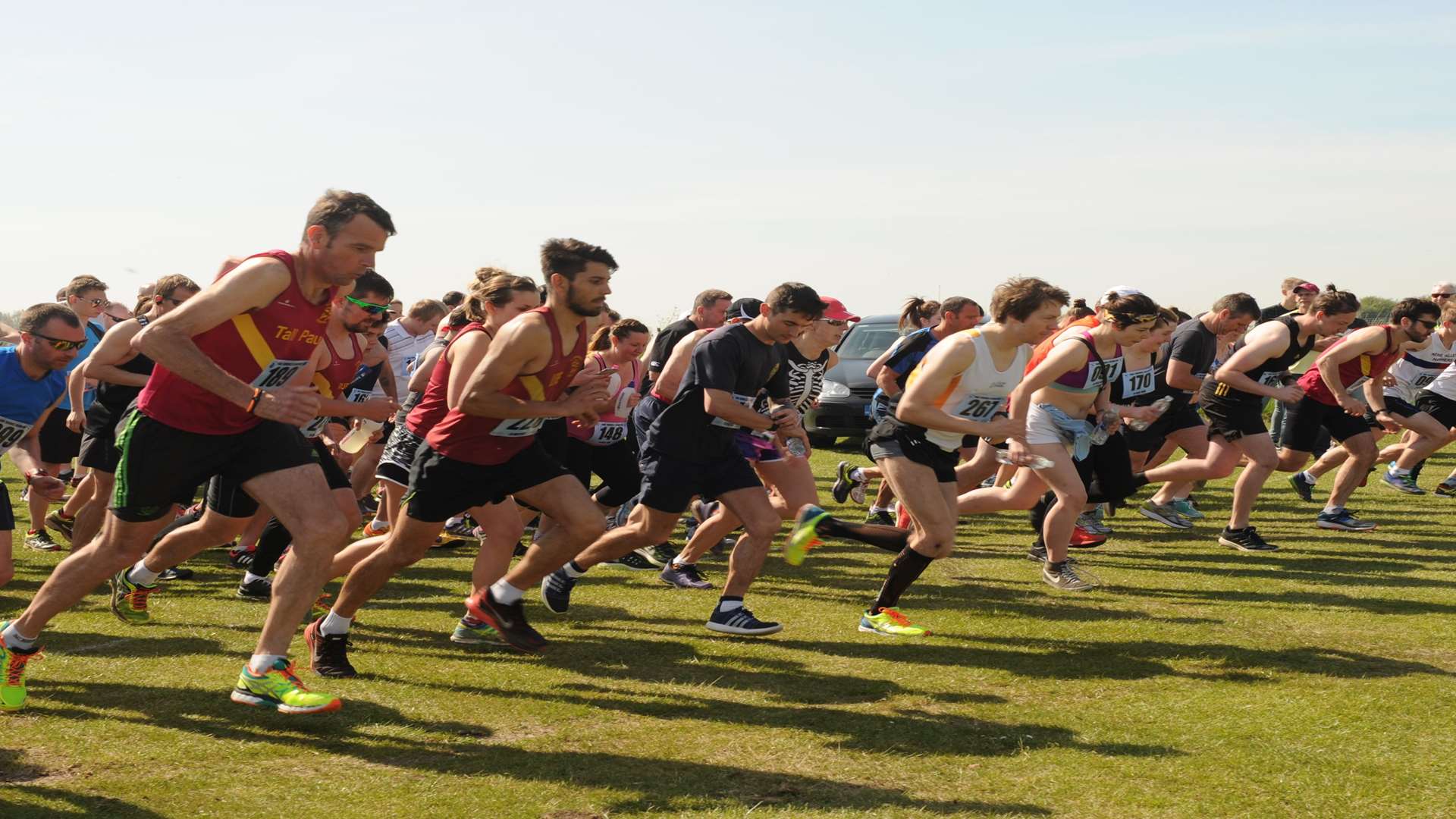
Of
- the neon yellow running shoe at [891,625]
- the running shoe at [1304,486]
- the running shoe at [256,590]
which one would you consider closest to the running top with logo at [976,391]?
the neon yellow running shoe at [891,625]

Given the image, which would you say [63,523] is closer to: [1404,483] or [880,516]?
[880,516]

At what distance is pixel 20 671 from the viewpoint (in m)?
5.16

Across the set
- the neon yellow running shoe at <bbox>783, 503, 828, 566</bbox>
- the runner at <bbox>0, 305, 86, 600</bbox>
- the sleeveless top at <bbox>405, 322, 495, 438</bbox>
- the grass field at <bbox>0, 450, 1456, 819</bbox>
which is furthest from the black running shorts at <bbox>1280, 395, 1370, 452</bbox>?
the runner at <bbox>0, 305, 86, 600</bbox>

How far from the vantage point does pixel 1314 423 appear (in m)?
10.5

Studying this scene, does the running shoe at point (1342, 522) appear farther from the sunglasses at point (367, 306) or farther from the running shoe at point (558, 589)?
the sunglasses at point (367, 306)

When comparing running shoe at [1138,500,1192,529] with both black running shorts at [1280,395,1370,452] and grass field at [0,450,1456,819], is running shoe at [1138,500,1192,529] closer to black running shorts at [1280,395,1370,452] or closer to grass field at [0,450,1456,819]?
black running shorts at [1280,395,1370,452]

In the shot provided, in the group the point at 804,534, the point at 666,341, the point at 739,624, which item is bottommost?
the point at 739,624

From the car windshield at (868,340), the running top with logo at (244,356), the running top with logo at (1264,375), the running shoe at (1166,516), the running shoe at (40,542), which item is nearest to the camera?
the running top with logo at (244,356)

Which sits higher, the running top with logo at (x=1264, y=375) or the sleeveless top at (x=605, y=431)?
the running top with logo at (x=1264, y=375)

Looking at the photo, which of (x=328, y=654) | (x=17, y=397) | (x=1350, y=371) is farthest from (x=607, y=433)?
(x=1350, y=371)

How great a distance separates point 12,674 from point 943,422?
3978 millimetres

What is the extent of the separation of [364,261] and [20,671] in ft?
6.73

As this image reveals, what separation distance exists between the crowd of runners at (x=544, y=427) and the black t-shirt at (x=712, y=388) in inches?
0.5

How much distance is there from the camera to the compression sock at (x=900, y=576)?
22.2 feet
